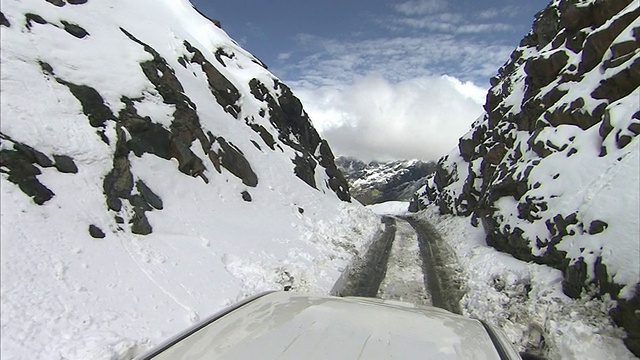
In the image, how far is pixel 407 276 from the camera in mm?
11070

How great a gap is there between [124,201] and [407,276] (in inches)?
341

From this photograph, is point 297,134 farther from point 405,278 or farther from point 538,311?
point 538,311

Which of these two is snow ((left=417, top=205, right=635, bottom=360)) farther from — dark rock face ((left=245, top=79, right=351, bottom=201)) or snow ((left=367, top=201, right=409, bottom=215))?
snow ((left=367, top=201, right=409, bottom=215))

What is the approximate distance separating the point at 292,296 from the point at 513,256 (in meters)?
11.2

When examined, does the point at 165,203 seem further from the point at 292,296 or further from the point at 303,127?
the point at 303,127

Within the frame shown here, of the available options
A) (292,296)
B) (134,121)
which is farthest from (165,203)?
(292,296)

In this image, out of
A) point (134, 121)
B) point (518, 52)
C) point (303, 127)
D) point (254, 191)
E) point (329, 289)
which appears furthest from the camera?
point (303, 127)

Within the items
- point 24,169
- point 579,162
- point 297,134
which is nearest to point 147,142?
point 24,169

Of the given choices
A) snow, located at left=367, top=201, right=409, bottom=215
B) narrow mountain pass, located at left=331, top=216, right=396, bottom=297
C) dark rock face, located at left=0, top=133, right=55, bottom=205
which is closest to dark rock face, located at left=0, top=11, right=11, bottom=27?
dark rock face, located at left=0, top=133, right=55, bottom=205

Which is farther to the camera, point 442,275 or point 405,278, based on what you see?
point 442,275

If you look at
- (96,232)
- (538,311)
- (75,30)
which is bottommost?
(96,232)

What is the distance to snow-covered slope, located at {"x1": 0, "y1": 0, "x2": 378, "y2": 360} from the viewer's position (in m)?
6.45

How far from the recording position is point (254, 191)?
17625 mm

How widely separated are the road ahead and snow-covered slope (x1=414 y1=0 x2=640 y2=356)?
8.30ft
